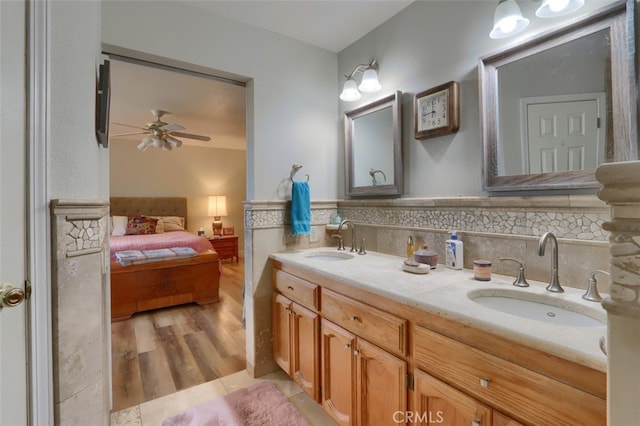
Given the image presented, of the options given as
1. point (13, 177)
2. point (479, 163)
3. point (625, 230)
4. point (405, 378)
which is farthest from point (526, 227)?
point (13, 177)

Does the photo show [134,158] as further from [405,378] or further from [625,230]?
[625,230]


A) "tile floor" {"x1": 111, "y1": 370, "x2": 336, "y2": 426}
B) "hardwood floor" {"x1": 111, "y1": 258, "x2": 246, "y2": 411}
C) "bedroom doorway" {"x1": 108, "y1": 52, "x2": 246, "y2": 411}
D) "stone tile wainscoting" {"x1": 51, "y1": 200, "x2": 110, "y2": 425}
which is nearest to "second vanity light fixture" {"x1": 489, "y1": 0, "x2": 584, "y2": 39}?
"bedroom doorway" {"x1": 108, "y1": 52, "x2": 246, "y2": 411}

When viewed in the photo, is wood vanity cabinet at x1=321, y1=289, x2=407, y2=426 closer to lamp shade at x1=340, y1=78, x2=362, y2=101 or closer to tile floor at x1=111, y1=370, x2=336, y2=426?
tile floor at x1=111, y1=370, x2=336, y2=426

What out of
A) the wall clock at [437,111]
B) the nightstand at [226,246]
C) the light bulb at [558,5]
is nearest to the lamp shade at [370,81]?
the wall clock at [437,111]

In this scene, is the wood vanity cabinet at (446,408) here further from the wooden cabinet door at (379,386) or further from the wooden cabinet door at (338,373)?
the wooden cabinet door at (338,373)

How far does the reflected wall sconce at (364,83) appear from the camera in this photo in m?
2.04

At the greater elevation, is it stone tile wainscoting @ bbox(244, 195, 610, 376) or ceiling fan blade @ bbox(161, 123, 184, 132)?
ceiling fan blade @ bbox(161, 123, 184, 132)

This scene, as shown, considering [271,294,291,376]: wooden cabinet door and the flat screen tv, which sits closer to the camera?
the flat screen tv

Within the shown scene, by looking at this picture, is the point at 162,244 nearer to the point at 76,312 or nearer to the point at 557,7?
the point at 76,312

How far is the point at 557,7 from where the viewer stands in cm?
118

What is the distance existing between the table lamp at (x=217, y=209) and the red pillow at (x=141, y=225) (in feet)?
3.82

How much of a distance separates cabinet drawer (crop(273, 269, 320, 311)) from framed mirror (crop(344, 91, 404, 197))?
2.72 ft

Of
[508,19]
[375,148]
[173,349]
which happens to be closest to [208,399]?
[173,349]

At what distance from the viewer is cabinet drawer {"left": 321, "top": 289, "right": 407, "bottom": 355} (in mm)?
1154
